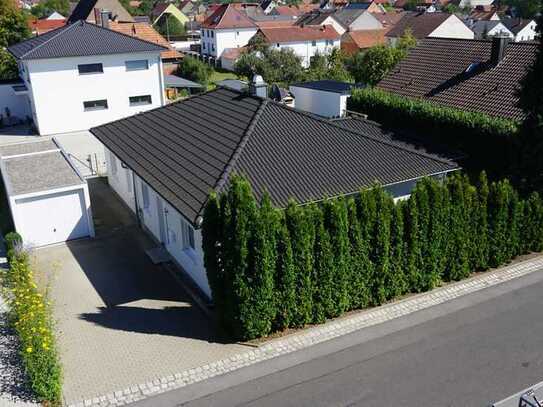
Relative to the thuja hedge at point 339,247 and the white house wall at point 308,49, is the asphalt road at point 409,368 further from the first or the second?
the white house wall at point 308,49

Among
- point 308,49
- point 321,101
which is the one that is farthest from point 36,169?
point 308,49

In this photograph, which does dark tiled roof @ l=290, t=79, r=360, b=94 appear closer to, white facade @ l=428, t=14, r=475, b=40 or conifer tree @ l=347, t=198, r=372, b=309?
conifer tree @ l=347, t=198, r=372, b=309

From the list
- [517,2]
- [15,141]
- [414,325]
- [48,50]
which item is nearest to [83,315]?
[414,325]

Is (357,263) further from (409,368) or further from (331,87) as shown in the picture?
(331,87)

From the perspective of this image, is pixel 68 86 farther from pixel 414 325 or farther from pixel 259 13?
pixel 259 13

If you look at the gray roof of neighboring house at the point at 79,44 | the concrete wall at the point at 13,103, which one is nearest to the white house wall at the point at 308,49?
the gray roof of neighboring house at the point at 79,44

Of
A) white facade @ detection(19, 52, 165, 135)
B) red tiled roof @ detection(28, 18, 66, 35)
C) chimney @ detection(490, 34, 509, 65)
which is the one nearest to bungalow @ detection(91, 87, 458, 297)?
chimney @ detection(490, 34, 509, 65)

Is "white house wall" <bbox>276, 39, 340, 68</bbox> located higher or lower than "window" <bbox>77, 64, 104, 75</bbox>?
lower
